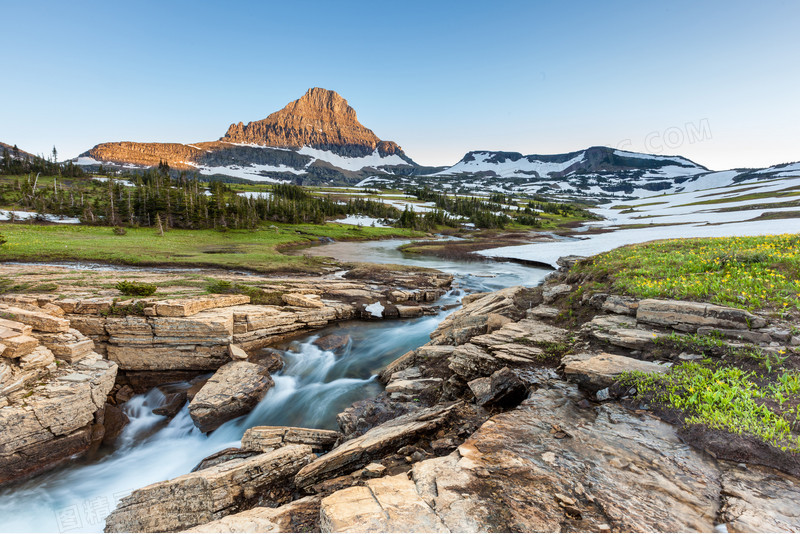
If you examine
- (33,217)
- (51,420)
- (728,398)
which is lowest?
(51,420)

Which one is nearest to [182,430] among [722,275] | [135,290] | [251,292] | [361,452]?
[135,290]

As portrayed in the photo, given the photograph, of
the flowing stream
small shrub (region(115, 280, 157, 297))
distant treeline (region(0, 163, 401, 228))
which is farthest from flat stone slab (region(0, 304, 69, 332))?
distant treeline (region(0, 163, 401, 228))

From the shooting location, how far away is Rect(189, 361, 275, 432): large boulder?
11.9m

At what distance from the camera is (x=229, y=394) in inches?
494

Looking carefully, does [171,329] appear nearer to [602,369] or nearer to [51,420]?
[51,420]

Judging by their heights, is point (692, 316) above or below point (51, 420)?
above

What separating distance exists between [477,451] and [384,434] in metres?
2.29

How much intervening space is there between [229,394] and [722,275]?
1926 centimetres

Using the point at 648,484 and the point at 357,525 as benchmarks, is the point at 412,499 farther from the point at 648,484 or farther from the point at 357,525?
the point at 648,484

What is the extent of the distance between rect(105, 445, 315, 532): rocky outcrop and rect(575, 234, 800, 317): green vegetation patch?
42.2 feet

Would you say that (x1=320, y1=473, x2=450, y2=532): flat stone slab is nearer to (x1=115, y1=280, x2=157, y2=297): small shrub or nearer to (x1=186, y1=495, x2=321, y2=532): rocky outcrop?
(x1=186, y1=495, x2=321, y2=532): rocky outcrop

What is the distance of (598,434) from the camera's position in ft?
19.6

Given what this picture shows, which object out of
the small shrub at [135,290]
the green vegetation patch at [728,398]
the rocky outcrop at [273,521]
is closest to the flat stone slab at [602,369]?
the green vegetation patch at [728,398]

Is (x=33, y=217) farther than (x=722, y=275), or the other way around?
(x=33, y=217)
